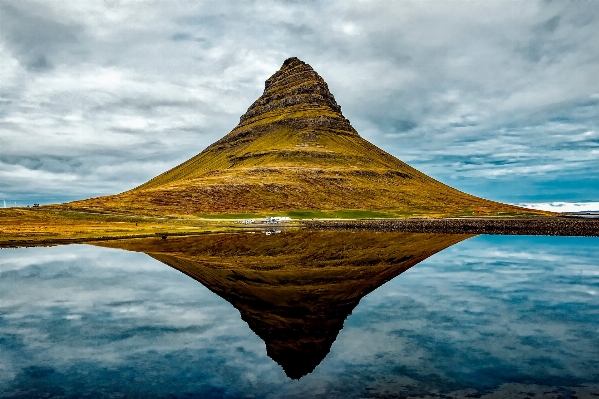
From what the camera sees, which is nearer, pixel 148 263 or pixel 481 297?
pixel 481 297

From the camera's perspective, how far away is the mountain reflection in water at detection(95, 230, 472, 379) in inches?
687

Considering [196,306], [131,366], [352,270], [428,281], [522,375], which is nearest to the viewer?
[522,375]

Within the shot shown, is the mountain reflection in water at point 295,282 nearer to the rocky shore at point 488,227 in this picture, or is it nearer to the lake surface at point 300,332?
the lake surface at point 300,332

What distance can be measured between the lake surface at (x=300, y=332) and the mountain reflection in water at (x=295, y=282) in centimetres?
12

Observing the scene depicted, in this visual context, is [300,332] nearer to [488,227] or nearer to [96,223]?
[488,227]

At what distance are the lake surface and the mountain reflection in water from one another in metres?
0.12

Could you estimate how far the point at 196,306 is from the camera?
23984mm

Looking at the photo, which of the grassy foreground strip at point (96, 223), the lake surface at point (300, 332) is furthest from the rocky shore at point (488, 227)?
the lake surface at point (300, 332)

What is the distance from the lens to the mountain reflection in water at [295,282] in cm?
1744

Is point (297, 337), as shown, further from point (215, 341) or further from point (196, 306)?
point (196, 306)

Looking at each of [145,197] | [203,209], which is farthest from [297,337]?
[145,197]

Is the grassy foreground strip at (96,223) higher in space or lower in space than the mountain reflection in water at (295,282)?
higher

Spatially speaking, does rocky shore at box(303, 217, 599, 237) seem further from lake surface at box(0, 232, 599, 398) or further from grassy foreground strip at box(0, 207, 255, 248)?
lake surface at box(0, 232, 599, 398)

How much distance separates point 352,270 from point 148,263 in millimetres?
20282
